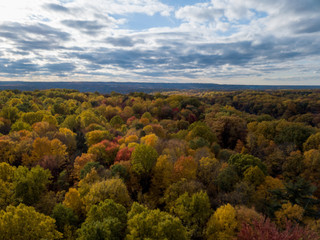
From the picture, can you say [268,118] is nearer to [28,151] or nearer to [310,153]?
[310,153]

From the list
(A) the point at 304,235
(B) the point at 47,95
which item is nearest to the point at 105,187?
(A) the point at 304,235

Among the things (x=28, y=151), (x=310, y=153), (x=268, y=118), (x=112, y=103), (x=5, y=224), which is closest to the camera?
(x=5, y=224)

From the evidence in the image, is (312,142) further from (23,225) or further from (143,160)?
(23,225)

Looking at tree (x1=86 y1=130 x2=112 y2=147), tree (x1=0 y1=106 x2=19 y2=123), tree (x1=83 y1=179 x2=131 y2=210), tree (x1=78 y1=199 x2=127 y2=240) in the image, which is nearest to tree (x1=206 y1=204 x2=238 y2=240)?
tree (x1=78 y1=199 x2=127 y2=240)

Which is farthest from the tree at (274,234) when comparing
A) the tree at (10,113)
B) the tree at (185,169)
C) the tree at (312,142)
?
the tree at (10,113)

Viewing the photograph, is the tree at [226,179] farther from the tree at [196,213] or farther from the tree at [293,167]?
the tree at [293,167]

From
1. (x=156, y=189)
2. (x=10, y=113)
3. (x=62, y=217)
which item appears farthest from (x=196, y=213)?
(x=10, y=113)

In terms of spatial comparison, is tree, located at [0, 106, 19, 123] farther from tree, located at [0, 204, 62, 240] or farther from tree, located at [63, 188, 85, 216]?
tree, located at [0, 204, 62, 240]
